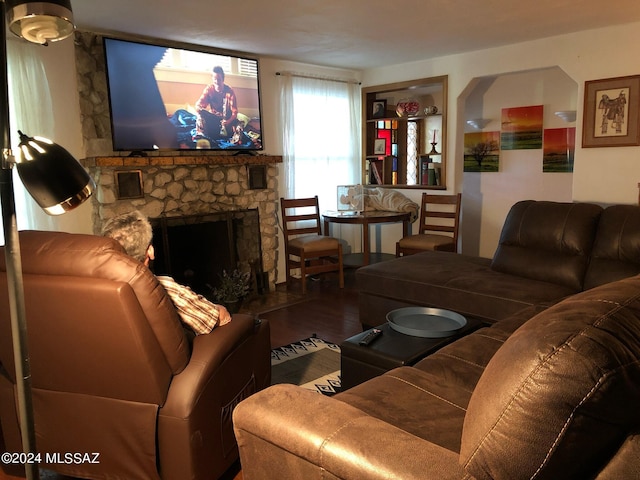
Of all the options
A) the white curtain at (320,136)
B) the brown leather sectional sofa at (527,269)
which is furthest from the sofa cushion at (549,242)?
the white curtain at (320,136)

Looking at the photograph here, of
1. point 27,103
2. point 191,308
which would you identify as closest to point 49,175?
point 191,308

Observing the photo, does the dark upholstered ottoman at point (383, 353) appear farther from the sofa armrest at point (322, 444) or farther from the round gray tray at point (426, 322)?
the sofa armrest at point (322, 444)

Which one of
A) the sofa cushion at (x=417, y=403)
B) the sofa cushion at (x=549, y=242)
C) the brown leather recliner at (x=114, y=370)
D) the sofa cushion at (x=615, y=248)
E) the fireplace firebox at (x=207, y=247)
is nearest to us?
the sofa cushion at (x=417, y=403)

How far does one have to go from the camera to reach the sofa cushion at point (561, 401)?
0.88 metres

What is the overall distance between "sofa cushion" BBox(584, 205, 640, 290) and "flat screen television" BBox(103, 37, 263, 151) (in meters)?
3.08

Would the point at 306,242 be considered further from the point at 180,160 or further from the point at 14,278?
the point at 14,278

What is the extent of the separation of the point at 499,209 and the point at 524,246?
242cm

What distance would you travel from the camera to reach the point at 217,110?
4.45 m

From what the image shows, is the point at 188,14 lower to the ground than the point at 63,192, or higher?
higher

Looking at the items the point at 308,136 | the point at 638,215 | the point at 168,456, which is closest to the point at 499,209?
the point at 308,136

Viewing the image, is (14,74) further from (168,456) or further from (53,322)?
Answer: (168,456)

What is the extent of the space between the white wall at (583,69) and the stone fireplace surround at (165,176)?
2.01m

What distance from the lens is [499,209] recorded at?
5594mm

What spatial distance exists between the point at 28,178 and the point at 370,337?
1576 millimetres
